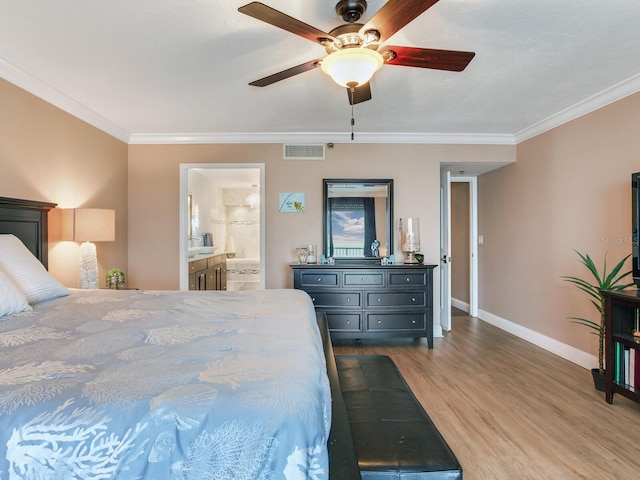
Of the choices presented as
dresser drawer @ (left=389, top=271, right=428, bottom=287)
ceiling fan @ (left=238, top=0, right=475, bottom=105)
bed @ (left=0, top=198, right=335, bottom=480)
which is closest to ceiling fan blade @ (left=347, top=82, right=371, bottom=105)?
ceiling fan @ (left=238, top=0, right=475, bottom=105)

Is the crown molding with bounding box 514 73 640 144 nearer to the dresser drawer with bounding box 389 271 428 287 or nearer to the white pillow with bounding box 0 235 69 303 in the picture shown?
the dresser drawer with bounding box 389 271 428 287

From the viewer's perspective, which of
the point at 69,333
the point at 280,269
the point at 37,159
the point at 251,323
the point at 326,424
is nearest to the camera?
the point at 326,424

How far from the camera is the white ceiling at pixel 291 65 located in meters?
1.85

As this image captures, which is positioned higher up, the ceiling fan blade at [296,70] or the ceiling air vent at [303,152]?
the ceiling air vent at [303,152]

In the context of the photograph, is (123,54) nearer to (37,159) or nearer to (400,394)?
(37,159)

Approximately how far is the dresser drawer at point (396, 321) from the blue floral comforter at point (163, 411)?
246 cm

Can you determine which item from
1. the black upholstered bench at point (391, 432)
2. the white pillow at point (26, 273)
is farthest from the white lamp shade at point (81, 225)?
the black upholstered bench at point (391, 432)

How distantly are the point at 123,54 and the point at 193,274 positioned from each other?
116 inches

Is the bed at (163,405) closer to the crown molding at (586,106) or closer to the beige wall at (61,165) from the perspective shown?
the beige wall at (61,165)

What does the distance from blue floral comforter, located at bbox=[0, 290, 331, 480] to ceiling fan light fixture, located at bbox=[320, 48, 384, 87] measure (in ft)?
4.52

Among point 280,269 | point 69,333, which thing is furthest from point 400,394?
point 280,269

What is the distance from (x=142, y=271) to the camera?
13.4ft

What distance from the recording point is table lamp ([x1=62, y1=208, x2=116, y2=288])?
2.85m

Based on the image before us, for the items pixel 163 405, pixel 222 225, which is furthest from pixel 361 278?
pixel 222 225
